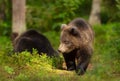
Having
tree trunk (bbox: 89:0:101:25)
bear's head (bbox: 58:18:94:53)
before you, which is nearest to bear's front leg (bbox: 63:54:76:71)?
bear's head (bbox: 58:18:94:53)

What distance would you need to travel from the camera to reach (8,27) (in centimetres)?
1944

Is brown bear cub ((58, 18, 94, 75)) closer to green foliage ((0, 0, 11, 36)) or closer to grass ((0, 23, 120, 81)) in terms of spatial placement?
grass ((0, 23, 120, 81))

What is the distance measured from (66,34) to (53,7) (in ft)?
27.9

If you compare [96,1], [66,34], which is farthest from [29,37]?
[96,1]

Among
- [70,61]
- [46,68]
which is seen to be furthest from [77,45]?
[46,68]

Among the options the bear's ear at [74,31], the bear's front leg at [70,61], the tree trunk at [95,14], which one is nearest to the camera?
the bear's ear at [74,31]

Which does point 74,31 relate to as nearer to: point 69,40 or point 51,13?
point 69,40

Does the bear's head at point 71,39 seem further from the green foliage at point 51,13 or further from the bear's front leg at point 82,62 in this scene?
the green foliage at point 51,13

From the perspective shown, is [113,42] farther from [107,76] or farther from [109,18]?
[109,18]

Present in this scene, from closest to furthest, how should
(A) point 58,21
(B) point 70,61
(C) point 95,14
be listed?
1. (B) point 70,61
2. (A) point 58,21
3. (C) point 95,14

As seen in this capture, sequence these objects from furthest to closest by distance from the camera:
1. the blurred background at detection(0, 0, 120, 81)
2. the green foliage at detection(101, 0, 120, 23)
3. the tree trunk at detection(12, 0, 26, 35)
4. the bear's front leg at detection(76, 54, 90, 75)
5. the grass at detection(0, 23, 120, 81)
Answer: the green foliage at detection(101, 0, 120, 23) < the tree trunk at detection(12, 0, 26, 35) < the blurred background at detection(0, 0, 120, 81) < the bear's front leg at detection(76, 54, 90, 75) < the grass at detection(0, 23, 120, 81)

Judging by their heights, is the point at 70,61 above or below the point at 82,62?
below

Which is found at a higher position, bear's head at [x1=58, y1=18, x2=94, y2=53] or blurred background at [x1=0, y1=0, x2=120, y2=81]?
bear's head at [x1=58, y1=18, x2=94, y2=53]

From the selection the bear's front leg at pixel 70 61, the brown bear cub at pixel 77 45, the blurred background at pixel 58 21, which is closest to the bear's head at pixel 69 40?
the brown bear cub at pixel 77 45
